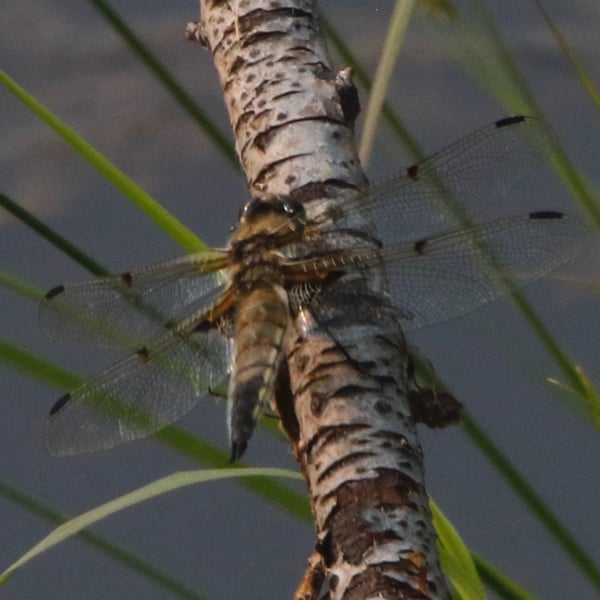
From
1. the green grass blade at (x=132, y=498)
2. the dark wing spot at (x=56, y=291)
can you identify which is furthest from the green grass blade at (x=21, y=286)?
the green grass blade at (x=132, y=498)

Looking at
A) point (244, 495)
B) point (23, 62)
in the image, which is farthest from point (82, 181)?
point (244, 495)

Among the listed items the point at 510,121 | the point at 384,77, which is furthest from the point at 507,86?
the point at 384,77

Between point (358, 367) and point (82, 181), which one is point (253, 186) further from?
point (82, 181)

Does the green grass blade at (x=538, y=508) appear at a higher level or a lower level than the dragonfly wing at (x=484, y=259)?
lower

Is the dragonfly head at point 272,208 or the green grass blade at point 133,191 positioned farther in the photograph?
the green grass blade at point 133,191

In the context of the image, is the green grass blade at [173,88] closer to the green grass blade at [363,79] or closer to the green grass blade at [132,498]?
the green grass blade at [363,79]

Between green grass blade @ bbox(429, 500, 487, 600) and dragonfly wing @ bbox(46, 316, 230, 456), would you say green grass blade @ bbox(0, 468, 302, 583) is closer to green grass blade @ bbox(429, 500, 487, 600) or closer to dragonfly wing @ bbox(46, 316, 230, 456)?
green grass blade @ bbox(429, 500, 487, 600)

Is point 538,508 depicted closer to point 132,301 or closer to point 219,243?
point 132,301
